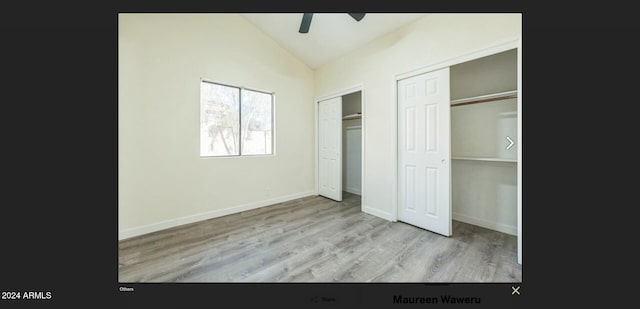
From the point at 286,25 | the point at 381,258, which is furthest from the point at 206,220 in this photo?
the point at 286,25

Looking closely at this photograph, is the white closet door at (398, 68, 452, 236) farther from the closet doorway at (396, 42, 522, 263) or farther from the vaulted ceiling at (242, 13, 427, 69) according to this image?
the vaulted ceiling at (242, 13, 427, 69)

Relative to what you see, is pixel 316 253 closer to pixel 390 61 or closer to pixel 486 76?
pixel 390 61

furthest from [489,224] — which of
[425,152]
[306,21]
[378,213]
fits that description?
[306,21]

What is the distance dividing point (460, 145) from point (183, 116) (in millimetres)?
3582

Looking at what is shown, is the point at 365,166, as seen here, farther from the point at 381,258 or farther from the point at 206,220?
the point at 206,220

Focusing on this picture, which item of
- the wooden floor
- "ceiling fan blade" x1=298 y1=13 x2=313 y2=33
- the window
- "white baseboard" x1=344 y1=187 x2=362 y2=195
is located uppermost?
"ceiling fan blade" x1=298 y1=13 x2=313 y2=33

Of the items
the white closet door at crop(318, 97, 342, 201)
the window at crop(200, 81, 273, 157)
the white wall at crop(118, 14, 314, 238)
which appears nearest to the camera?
the white wall at crop(118, 14, 314, 238)

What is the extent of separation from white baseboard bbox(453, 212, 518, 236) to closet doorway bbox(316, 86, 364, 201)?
1459 mm

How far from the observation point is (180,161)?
2.65 metres

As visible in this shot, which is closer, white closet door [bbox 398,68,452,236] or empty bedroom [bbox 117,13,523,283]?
empty bedroom [bbox 117,13,523,283]

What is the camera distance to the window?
2891 mm

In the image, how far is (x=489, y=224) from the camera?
2496mm

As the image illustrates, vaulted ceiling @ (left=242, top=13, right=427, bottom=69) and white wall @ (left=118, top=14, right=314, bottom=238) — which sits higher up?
vaulted ceiling @ (left=242, top=13, right=427, bottom=69)

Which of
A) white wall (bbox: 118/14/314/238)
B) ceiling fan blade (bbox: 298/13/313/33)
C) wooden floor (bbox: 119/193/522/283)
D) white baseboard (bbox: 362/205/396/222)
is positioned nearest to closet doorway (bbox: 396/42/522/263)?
white baseboard (bbox: 362/205/396/222)
